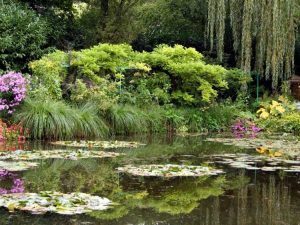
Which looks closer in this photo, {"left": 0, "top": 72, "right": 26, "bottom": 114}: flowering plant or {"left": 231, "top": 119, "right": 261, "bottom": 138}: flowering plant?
{"left": 0, "top": 72, "right": 26, "bottom": 114}: flowering plant

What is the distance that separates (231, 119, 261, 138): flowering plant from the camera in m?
15.7

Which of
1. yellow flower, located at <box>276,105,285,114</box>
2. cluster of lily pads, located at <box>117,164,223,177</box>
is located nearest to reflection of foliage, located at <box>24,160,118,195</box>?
cluster of lily pads, located at <box>117,164,223,177</box>

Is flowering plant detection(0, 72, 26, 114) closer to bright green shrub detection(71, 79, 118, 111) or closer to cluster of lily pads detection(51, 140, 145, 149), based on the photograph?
cluster of lily pads detection(51, 140, 145, 149)

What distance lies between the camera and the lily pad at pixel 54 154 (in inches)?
351

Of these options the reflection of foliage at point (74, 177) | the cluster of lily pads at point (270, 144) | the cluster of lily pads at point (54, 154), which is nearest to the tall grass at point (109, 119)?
the cluster of lily pads at point (270, 144)

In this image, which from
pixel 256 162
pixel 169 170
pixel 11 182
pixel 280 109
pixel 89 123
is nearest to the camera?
pixel 11 182

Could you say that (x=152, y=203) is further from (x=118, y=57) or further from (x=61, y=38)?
(x=61, y=38)

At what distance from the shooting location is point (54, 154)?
30.6 ft

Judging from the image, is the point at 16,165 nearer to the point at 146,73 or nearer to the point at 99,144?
the point at 99,144

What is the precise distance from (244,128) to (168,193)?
33.7 ft

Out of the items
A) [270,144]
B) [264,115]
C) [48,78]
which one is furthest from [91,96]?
[264,115]

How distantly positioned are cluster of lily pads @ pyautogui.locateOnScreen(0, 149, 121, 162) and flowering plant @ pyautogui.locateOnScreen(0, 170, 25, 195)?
1.38 meters

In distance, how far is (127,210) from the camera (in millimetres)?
5477

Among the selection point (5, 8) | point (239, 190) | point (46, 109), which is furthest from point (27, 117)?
point (239, 190)
